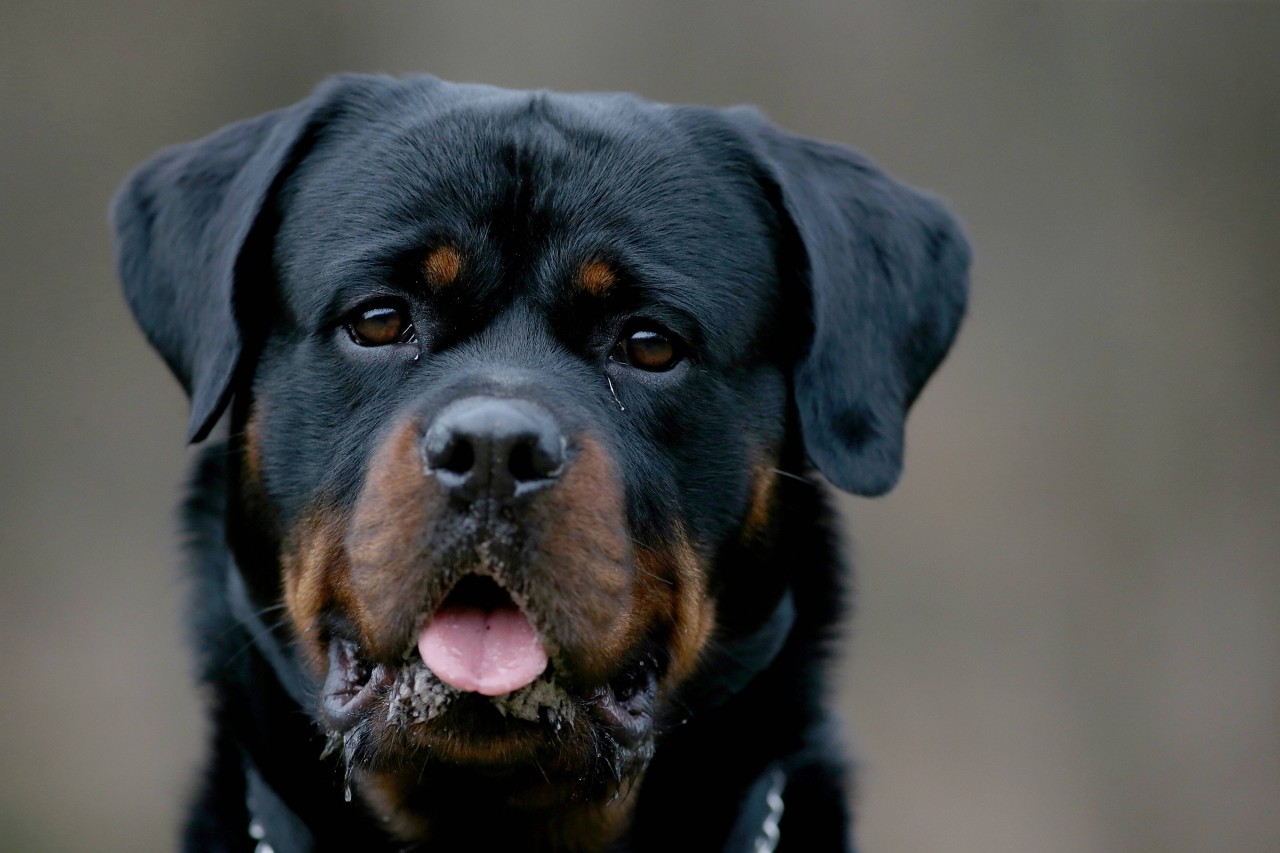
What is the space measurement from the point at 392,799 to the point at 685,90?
3729 millimetres

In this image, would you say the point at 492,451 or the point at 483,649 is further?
the point at 483,649

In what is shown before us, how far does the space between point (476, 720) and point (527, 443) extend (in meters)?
0.43

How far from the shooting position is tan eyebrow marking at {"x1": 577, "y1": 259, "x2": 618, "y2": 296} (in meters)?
2.54

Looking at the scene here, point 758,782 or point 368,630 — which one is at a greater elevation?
point 368,630

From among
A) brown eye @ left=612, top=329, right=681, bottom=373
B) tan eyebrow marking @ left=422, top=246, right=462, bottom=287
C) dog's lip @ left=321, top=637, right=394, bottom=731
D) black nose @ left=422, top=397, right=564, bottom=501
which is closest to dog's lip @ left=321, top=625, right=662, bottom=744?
dog's lip @ left=321, top=637, right=394, bottom=731

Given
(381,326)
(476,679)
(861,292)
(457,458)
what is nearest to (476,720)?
(476,679)

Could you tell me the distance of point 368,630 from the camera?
2.28m

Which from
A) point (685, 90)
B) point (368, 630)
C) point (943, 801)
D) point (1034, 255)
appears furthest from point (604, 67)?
point (368, 630)

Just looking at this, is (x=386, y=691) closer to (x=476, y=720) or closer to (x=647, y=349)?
(x=476, y=720)

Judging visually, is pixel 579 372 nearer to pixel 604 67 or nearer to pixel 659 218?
pixel 659 218

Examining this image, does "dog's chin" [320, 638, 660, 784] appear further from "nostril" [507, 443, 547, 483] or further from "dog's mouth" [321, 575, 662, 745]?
"nostril" [507, 443, 547, 483]

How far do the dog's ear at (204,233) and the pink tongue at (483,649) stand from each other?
2.08ft

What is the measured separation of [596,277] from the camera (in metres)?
2.54

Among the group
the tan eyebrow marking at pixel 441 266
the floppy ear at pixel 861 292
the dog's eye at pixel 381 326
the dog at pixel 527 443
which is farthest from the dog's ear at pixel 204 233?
the floppy ear at pixel 861 292
